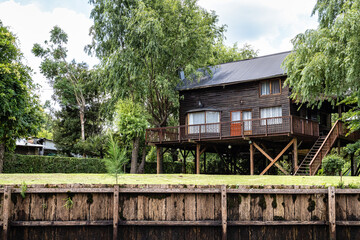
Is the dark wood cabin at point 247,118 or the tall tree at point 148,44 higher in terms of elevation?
the tall tree at point 148,44

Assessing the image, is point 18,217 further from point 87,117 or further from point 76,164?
point 87,117

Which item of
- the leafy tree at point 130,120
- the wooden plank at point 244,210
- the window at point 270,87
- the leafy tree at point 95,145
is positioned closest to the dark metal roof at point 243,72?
the window at point 270,87

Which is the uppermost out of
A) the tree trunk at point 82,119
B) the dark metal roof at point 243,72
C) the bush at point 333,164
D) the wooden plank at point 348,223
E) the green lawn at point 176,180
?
the dark metal roof at point 243,72

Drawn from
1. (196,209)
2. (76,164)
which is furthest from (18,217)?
(76,164)

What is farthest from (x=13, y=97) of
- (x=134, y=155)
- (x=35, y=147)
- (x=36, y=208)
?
(x=35, y=147)

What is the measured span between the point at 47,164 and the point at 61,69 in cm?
2330

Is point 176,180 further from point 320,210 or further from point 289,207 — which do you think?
point 320,210

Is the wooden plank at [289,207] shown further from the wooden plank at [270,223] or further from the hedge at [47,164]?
the hedge at [47,164]

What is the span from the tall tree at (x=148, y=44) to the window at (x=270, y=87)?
5.60 metres

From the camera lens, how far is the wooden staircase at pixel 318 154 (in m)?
23.2

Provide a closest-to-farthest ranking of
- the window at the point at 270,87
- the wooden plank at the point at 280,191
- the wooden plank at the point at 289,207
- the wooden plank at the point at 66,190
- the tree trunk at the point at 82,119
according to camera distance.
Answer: the wooden plank at the point at 66,190, the wooden plank at the point at 280,191, the wooden plank at the point at 289,207, the window at the point at 270,87, the tree trunk at the point at 82,119

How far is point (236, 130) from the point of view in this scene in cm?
2962

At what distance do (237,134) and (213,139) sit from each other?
1.81 meters

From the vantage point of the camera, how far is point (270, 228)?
31.6 feet
